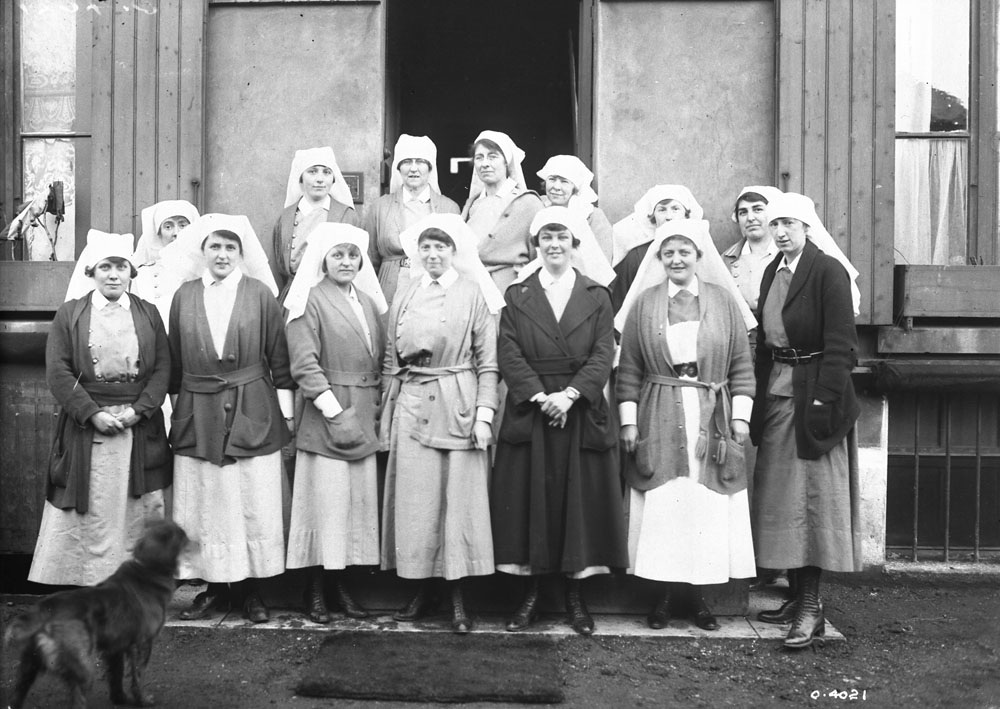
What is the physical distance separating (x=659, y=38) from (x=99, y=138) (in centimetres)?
359

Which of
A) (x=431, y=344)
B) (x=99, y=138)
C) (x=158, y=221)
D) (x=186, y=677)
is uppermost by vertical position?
(x=99, y=138)

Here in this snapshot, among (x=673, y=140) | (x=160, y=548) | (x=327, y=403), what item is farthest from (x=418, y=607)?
(x=673, y=140)

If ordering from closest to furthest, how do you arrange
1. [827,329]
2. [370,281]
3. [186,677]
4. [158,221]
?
[186,677], [827,329], [370,281], [158,221]

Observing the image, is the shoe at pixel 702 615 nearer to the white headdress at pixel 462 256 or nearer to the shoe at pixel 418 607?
the shoe at pixel 418 607

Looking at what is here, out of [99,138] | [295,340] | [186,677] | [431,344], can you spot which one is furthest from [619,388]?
[99,138]

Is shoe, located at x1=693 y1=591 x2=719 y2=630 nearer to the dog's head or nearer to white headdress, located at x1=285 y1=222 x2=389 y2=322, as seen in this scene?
white headdress, located at x1=285 y1=222 x2=389 y2=322

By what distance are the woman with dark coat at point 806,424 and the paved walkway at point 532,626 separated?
25 cm

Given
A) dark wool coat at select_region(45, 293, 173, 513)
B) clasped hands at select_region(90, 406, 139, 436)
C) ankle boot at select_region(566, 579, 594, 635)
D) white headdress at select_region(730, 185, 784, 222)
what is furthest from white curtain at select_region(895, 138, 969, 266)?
clasped hands at select_region(90, 406, 139, 436)

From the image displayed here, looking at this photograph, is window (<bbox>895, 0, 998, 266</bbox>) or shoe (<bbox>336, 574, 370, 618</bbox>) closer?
shoe (<bbox>336, 574, 370, 618</bbox>)

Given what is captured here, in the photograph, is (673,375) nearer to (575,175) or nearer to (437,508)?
(437,508)

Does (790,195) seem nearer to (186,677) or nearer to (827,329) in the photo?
(827,329)

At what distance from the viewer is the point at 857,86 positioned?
21.5ft

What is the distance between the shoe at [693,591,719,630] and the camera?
5.29m

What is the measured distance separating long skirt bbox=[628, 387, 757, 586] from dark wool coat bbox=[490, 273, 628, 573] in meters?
0.16
